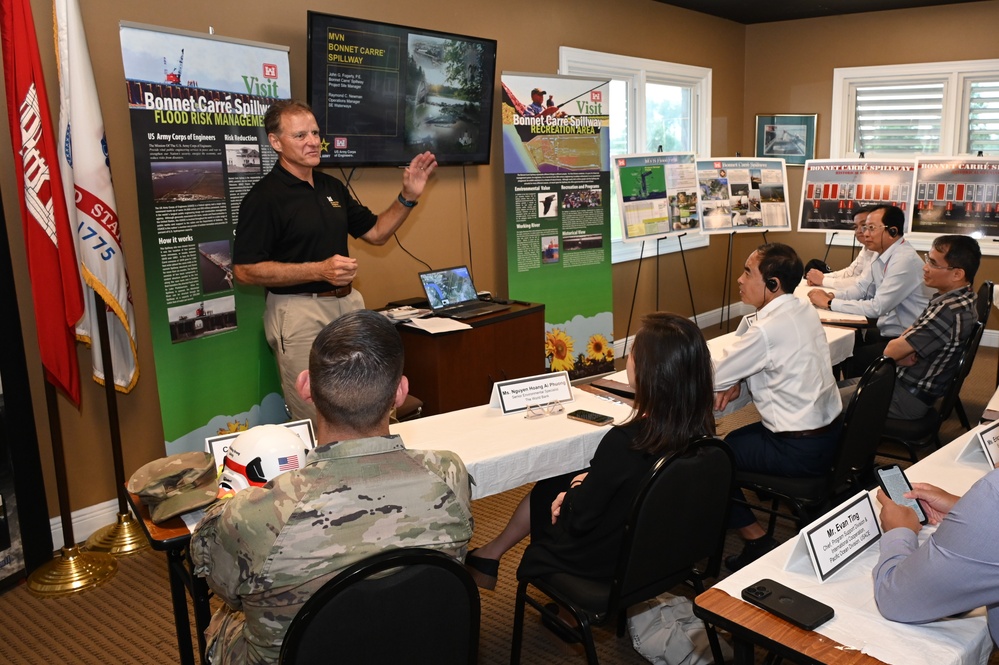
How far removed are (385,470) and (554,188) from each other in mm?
3960

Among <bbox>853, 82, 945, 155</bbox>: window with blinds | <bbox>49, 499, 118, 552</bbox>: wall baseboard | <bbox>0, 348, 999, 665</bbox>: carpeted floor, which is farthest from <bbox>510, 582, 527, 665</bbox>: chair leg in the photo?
<bbox>853, 82, 945, 155</bbox>: window with blinds

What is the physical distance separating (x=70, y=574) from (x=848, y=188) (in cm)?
595

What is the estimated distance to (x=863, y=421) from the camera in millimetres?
2561

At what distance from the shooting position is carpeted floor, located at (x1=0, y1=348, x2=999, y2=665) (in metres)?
2.54

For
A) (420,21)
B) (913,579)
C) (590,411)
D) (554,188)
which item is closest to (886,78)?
(554,188)

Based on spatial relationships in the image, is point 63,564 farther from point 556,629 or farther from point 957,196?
point 957,196

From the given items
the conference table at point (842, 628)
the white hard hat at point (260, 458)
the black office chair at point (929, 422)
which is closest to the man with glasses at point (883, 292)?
the black office chair at point (929, 422)

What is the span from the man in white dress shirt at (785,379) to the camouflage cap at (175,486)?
169 cm

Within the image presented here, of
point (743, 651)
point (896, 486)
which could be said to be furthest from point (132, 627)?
point (896, 486)

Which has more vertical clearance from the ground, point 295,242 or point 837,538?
point 295,242

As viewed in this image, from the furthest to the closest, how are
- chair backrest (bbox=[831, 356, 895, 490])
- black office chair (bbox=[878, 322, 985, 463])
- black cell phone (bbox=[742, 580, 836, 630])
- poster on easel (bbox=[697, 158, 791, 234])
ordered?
1. poster on easel (bbox=[697, 158, 791, 234])
2. black office chair (bbox=[878, 322, 985, 463])
3. chair backrest (bbox=[831, 356, 895, 490])
4. black cell phone (bbox=[742, 580, 836, 630])

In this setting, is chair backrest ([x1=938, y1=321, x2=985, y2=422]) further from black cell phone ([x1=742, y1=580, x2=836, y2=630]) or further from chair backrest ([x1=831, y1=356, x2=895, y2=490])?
black cell phone ([x1=742, y1=580, x2=836, y2=630])

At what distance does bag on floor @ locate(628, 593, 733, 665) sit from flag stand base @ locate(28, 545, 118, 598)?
207 centimetres

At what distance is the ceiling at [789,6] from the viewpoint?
6.46m
